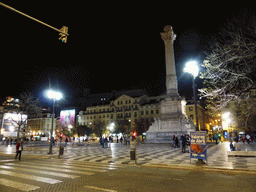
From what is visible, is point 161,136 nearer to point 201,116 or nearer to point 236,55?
point 236,55

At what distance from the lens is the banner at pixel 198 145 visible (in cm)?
1045

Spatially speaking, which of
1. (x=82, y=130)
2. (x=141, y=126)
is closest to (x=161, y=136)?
(x=141, y=126)

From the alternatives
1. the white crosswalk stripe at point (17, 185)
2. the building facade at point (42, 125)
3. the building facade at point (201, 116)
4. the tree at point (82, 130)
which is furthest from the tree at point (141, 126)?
the white crosswalk stripe at point (17, 185)

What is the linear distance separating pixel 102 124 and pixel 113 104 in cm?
1308

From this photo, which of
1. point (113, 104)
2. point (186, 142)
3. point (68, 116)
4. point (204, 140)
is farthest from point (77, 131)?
point (204, 140)

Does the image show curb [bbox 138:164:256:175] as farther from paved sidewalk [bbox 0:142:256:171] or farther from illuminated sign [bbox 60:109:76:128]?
illuminated sign [bbox 60:109:76:128]

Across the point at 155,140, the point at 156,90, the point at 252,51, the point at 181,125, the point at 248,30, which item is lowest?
the point at 155,140

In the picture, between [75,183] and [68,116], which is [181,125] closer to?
[75,183]

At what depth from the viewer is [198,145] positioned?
35.0ft

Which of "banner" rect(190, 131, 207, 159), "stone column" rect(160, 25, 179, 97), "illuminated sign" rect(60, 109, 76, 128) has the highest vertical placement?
"stone column" rect(160, 25, 179, 97)

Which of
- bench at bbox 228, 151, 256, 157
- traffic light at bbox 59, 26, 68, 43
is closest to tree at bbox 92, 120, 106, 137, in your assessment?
bench at bbox 228, 151, 256, 157

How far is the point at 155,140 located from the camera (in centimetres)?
3297

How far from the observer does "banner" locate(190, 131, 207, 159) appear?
10.5 m

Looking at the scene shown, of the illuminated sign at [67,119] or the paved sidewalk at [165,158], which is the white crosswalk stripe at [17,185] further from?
the illuminated sign at [67,119]
